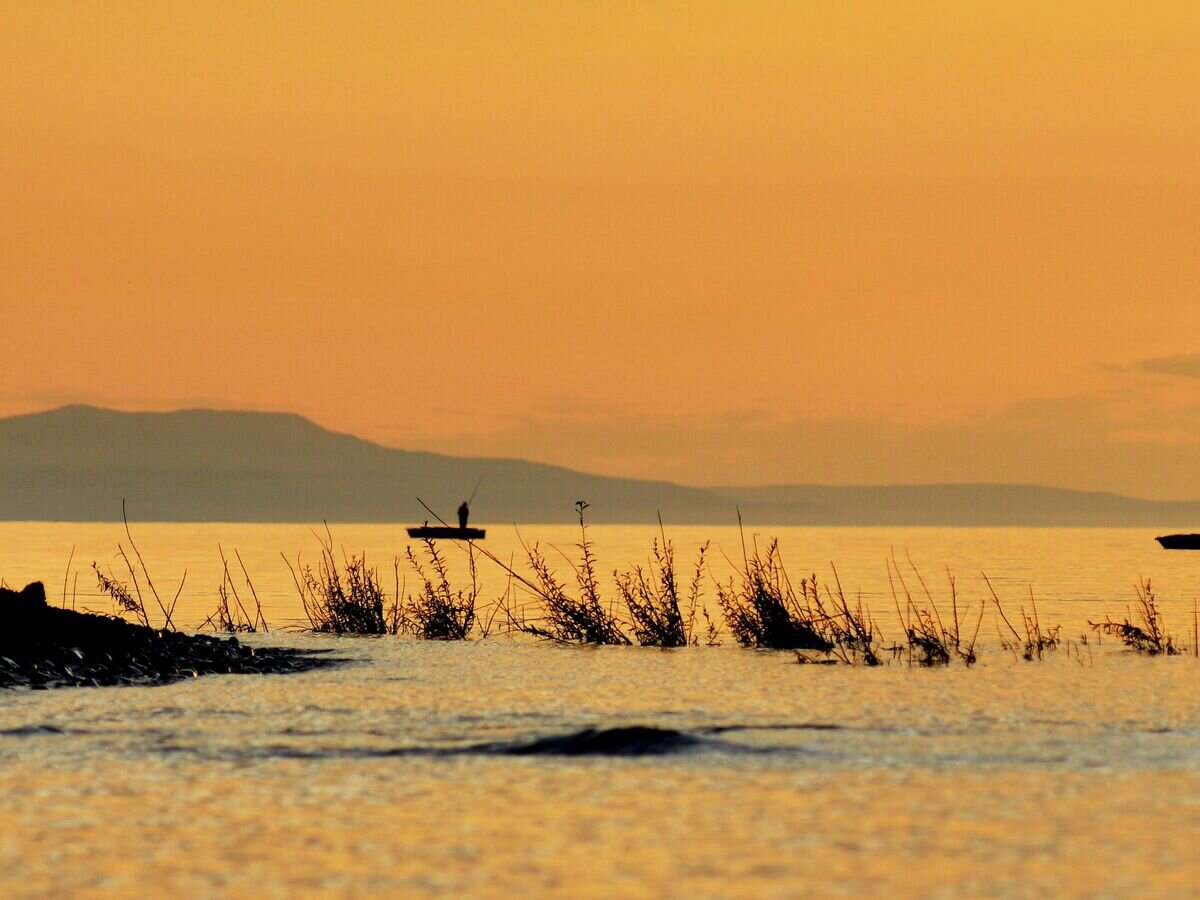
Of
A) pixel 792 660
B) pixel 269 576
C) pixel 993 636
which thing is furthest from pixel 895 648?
pixel 269 576

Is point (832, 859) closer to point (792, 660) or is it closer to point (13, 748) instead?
point (13, 748)

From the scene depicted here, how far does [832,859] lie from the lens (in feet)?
33.9

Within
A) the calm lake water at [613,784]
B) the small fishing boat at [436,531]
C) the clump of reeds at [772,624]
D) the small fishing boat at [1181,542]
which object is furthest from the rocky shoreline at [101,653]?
the small fishing boat at [1181,542]

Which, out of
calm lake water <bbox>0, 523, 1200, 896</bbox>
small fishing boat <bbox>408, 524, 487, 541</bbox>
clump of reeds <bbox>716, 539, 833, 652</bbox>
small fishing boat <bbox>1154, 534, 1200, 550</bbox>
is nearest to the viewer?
calm lake water <bbox>0, 523, 1200, 896</bbox>

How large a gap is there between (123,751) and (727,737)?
542cm

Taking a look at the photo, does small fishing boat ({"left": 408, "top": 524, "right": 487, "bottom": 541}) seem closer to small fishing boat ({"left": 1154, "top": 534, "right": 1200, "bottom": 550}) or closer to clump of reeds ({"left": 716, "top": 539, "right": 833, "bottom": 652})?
clump of reeds ({"left": 716, "top": 539, "right": 833, "bottom": 652})

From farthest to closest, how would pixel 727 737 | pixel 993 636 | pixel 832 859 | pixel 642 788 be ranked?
pixel 993 636 < pixel 727 737 < pixel 642 788 < pixel 832 859

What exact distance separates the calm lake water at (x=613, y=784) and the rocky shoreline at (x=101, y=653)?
984mm

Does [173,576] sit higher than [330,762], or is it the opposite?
[173,576]

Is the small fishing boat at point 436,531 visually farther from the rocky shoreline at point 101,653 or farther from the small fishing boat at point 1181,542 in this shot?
the small fishing boat at point 1181,542

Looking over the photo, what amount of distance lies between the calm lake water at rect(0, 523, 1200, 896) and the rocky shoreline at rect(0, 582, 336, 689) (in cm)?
98

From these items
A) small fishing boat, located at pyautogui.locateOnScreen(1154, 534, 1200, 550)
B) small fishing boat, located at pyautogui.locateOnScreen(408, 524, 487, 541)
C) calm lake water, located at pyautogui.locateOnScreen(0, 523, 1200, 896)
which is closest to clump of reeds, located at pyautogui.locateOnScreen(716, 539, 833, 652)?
calm lake water, located at pyautogui.locateOnScreen(0, 523, 1200, 896)

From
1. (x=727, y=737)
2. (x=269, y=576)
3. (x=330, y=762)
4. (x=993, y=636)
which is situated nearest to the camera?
(x=330, y=762)

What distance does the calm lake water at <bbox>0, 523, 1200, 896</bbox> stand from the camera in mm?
9992
